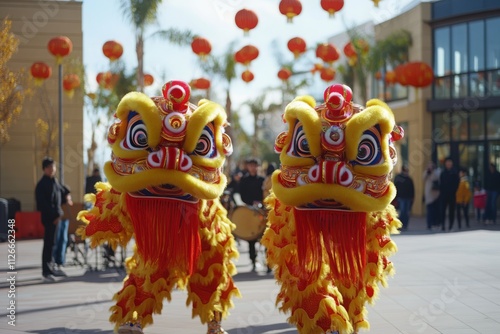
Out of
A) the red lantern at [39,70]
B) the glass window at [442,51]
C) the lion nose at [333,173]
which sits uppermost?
the glass window at [442,51]

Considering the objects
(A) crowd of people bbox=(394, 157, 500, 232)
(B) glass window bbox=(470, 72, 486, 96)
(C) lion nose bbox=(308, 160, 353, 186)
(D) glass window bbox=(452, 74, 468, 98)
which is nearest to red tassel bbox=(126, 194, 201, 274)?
(C) lion nose bbox=(308, 160, 353, 186)

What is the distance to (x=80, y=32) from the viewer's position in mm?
23250

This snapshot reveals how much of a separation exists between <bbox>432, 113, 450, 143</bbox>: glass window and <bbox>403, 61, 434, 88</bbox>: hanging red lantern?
17.3ft

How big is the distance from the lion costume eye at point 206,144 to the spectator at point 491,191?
1576 centimetres

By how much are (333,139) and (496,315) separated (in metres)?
3.05

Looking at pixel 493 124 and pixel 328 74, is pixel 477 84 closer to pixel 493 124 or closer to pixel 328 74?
pixel 493 124

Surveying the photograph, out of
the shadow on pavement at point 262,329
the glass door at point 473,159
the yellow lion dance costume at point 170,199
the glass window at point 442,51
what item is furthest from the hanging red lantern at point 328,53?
the yellow lion dance costume at point 170,199

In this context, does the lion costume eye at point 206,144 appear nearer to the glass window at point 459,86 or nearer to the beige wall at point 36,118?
the beige wall at point 36,118

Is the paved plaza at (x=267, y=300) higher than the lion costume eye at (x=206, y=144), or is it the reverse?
the lion costume eye at (x=206, y=144)

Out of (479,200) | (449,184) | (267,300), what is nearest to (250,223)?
(267,300)

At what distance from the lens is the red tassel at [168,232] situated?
727 centimetres

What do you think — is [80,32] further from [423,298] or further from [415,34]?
[423,298]

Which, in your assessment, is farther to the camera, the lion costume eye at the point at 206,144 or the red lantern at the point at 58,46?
the red lantern at the point at 58,46

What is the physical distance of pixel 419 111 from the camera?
2809 cm
